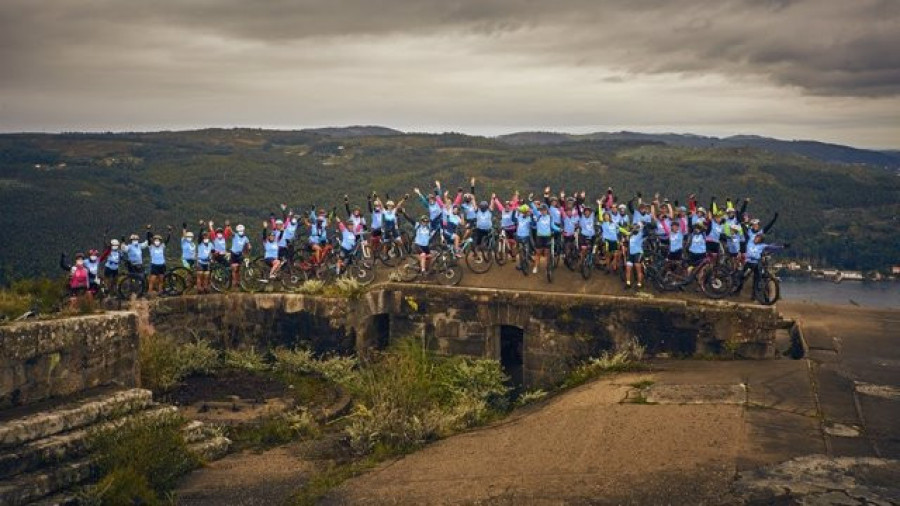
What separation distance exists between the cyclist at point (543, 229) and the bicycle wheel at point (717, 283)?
3.50 metres

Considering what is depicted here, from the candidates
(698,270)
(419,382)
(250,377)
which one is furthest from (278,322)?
(698,270)

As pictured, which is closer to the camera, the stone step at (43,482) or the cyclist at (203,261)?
the stone step at (43,482)

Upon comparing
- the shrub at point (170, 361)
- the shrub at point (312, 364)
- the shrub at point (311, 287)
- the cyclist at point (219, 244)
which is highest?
the cyclist at point (219, 244)

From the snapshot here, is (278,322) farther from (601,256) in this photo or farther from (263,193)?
(263,193)

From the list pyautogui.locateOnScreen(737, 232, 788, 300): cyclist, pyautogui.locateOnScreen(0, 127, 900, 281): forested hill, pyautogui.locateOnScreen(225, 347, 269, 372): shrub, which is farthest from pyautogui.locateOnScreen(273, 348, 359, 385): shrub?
pyautogui.locateOnScreen(0, 127, 900, 281): forested hill

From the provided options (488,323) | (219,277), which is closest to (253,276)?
(219,277)

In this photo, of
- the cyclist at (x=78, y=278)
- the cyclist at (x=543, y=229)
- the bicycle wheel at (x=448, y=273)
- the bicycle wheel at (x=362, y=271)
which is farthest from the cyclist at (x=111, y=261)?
the cyclist at (x=543, y=229)

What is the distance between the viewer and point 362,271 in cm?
1872

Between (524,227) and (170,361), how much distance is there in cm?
810

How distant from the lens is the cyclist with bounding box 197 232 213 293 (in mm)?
17250

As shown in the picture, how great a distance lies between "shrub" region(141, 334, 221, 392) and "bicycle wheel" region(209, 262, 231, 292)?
1436 mm

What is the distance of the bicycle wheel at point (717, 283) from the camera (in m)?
15.6

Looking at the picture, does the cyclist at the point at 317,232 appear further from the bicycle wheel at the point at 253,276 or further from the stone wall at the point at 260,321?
the stone wall at the point at 260,321

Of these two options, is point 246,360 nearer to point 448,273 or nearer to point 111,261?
point 111,261
